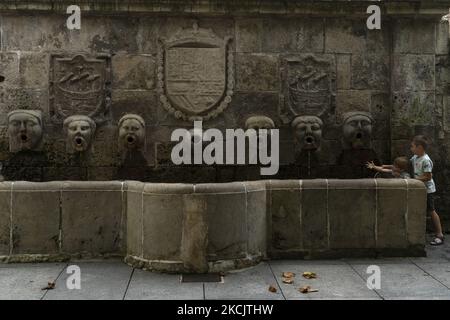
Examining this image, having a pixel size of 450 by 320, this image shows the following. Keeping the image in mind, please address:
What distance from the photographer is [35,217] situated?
208 inches

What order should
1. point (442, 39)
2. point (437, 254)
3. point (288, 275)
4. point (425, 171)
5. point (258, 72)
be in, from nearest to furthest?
point (288, 275) < point (437, 254) < point (425, 171) < point (258, 72) < point (442, 39)

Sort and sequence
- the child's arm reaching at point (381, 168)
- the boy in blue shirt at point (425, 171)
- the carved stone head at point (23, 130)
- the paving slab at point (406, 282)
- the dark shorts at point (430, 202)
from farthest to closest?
the carved stone head at point (23, 130)
the child's arm reaching at point (381, 168)
the dark shorts at point (430, 202)
the boy in blue shirt at point (425, 171)
the paving slab at point (406, 282)

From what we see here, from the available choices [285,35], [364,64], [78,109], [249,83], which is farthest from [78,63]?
[364,64]

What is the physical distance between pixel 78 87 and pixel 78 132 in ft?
2.46

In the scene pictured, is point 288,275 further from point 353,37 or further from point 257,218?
point 353,37

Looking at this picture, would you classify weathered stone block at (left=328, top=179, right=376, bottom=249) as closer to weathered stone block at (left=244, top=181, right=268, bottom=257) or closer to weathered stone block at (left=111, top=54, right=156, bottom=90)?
weathered stone block at (left=244, top=181, right=268, bottom=257)

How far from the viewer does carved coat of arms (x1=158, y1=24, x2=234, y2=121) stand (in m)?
6.97

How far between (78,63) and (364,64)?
4.26 m

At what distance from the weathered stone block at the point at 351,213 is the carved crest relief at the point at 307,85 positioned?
6.44 ft

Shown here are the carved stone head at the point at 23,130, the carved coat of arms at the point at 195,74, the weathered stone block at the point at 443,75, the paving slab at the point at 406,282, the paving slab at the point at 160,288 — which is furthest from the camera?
the weathered stone block at the point at 443,75

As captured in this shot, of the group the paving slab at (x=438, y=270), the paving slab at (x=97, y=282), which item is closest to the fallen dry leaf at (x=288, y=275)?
the paving slab at (x=438, y=270)

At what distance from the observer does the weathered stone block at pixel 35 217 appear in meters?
5.26

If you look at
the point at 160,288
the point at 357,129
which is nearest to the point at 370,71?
the point at 357,129

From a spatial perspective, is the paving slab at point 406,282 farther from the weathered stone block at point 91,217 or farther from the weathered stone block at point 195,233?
the weathered stone block at point 91,217
